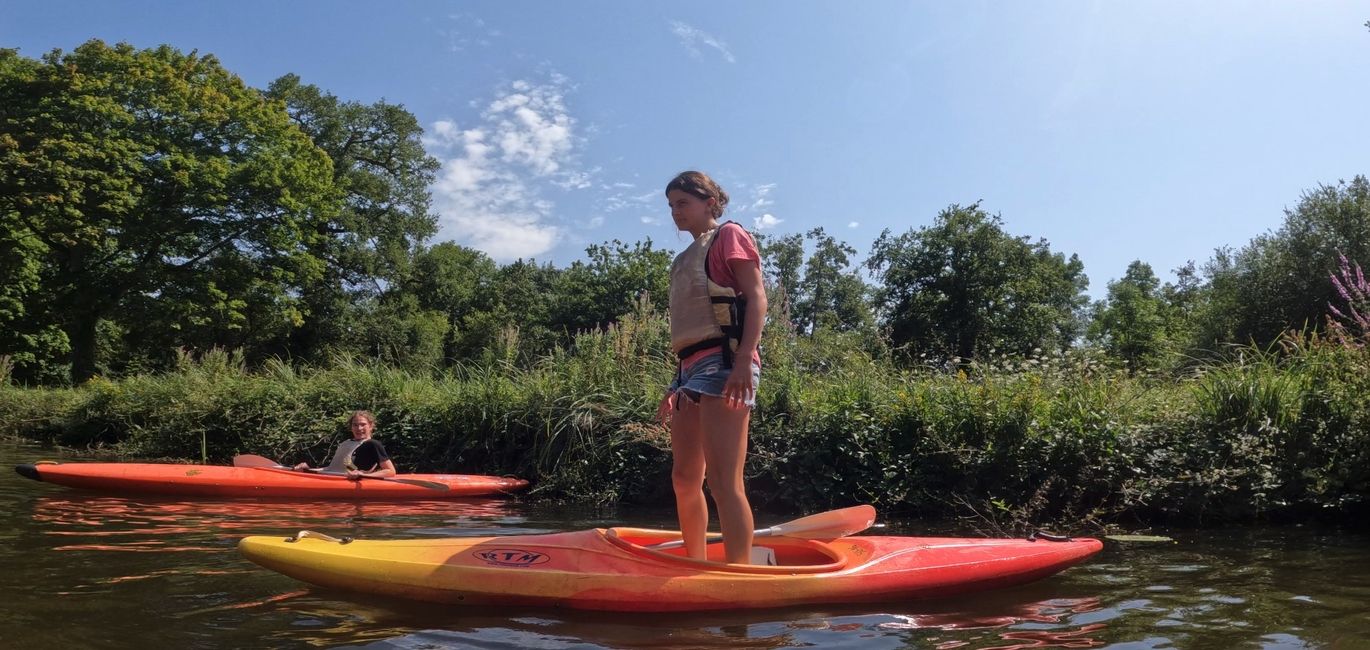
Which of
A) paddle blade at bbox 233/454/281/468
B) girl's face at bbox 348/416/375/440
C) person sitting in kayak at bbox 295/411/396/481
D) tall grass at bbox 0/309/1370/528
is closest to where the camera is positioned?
tall grass at bbox 0/309/1370/528

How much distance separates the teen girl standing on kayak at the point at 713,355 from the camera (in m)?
3.13

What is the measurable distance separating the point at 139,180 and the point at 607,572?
2384 centimetres

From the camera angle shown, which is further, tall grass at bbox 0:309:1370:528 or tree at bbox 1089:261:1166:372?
tree at bbox 1089:261:1166:372

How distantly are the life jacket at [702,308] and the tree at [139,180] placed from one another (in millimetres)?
22407

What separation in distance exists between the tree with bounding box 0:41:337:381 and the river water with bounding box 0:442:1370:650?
19.8m

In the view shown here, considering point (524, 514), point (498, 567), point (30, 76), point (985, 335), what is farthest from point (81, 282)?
point (985, 335)

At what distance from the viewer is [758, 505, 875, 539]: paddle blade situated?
12.6ft

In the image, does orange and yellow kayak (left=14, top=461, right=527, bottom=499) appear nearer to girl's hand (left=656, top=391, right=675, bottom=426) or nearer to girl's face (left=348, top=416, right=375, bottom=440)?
A: girl's face (left=348, top=416, right=375, bottom=440)

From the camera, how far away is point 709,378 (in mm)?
3148

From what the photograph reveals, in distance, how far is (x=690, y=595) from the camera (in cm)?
315

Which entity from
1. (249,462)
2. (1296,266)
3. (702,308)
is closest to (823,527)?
(702,308)

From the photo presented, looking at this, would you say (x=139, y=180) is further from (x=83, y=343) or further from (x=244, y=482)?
(x=244, y=482)

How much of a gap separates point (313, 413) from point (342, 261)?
64.3 feet

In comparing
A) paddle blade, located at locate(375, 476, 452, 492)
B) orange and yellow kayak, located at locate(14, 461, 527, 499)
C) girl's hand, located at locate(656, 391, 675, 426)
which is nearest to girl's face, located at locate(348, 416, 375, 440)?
orange and yellow kayak, located at locate(14, 461, 527, 499)
